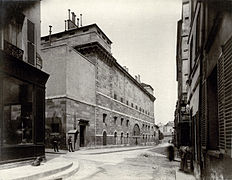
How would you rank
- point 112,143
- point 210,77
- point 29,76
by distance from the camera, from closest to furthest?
point 210,77, point 29,76, point 112,143

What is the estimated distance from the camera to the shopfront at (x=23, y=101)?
745cm

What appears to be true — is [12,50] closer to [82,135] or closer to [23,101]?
[23,101]

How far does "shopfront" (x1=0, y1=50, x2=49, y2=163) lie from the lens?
7448 mm

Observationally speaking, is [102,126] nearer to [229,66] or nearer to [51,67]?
[51,67]

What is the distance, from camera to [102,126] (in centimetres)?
2381

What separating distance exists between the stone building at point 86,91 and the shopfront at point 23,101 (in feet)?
22.9

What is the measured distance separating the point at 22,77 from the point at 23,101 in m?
1.90

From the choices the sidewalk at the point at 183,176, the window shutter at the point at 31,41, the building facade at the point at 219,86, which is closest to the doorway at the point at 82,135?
the window shutter at the point at 31,41

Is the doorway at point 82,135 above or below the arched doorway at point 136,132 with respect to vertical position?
above

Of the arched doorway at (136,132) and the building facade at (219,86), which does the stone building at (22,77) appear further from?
the arched doorway at (136,132)

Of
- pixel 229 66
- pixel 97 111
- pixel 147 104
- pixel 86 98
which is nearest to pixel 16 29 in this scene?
pixel 229 66

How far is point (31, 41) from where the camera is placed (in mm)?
10156

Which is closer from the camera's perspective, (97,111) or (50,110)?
(50,110)

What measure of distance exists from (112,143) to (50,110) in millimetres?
9699
